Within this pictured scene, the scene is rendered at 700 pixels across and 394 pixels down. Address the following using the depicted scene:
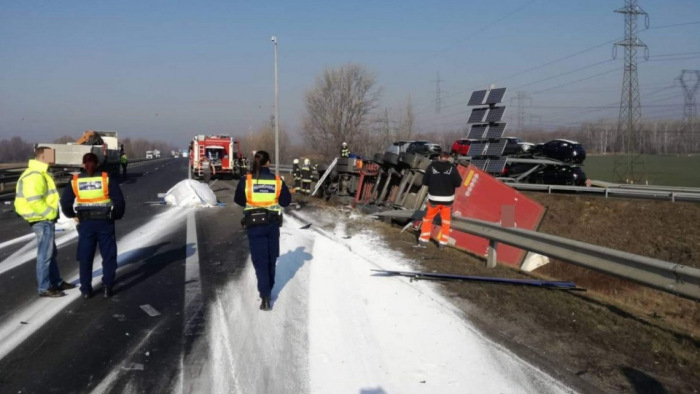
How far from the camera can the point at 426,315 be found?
18.5 ft

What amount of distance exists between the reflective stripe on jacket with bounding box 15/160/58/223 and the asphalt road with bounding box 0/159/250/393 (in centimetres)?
102

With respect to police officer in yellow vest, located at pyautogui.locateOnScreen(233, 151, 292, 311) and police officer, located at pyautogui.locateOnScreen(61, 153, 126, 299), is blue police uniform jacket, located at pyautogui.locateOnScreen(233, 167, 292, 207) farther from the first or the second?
police officer, located at pyautogui.locateOnScreen(61, 153, 126, 299)

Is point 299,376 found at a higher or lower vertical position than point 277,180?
lower

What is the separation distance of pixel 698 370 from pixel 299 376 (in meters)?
3.12

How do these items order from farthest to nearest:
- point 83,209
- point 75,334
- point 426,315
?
point 83,209 → point 426,315 → point 75,334

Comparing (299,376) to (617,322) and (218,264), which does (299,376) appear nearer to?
(617,322)

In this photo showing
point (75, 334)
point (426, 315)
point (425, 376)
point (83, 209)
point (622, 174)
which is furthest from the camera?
point (622, 174)

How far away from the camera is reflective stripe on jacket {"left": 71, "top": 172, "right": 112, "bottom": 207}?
6281 mm

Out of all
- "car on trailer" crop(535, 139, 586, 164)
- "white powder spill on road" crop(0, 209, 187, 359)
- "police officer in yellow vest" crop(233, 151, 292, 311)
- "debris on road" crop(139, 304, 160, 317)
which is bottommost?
"debris on road" crop(139, 304, 160, 317)

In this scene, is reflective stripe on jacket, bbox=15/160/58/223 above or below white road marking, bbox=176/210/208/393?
above

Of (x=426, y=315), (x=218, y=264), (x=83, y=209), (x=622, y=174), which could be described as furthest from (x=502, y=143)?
(x=622, y=174)

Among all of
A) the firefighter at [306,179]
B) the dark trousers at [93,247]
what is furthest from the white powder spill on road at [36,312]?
the firefighter at [306,179]

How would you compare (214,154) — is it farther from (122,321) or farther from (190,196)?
(122,321)

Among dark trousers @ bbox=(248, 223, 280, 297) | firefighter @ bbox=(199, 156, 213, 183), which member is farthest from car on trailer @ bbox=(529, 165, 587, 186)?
dark trousers @ bbox=(248, 223, 280, 297)
